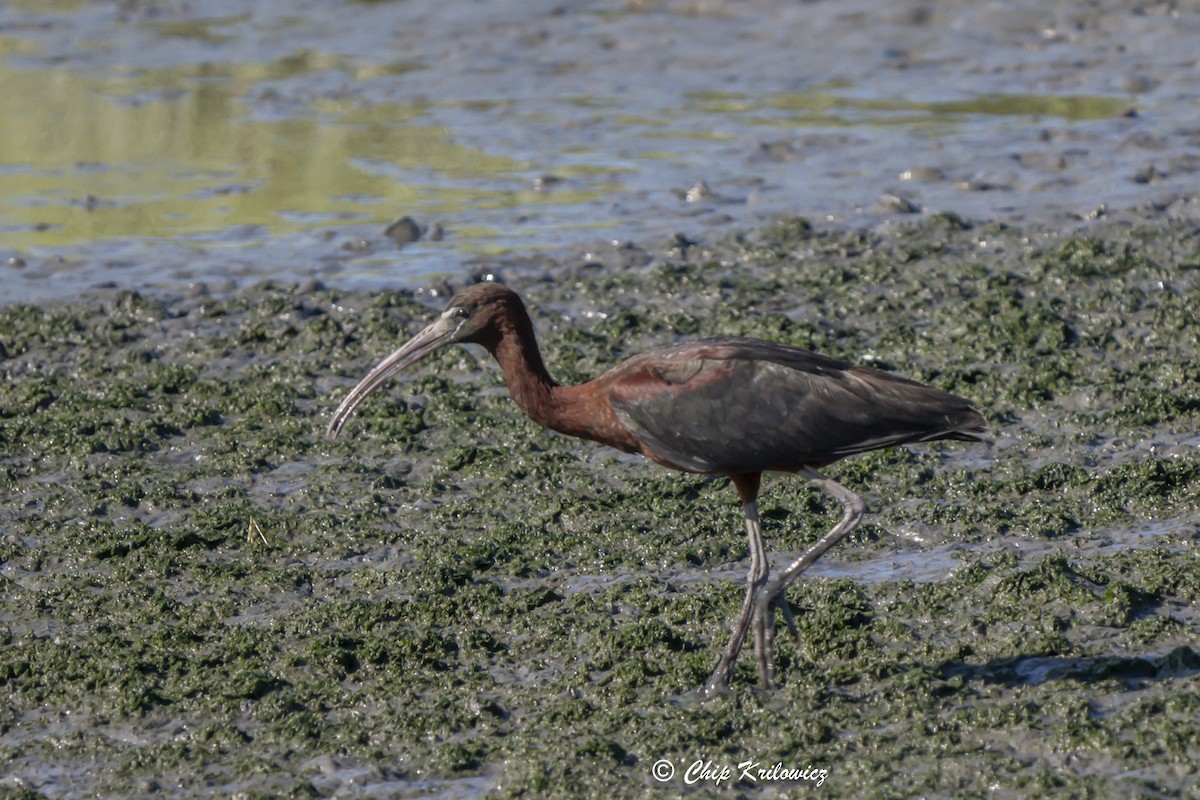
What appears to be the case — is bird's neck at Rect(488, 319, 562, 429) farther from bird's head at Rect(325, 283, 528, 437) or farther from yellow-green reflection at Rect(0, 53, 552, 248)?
yellow-green reflection at Rect(0, 53, 552, 248)

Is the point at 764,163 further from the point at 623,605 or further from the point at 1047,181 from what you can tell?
the point at 623,605

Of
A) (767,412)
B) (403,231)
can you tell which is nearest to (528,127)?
(403,231)

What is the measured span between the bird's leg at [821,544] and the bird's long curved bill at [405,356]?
5.12 feet

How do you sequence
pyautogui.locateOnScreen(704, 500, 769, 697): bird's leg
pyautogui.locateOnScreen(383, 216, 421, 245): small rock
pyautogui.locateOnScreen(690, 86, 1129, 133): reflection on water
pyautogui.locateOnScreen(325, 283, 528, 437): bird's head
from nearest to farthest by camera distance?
pyautogui.locateOnScreen(704, 500, 769, 697): bird's leg → pyautogui.locateOnScreen(325, 283, 528, 437): bird's head → pyautogui.locateOnScreen(383, 216, 421, 245): small rock → pyautogui.locateOnScreen(690, 86, 1129, 133): reflection on water

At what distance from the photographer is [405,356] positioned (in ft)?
22.6

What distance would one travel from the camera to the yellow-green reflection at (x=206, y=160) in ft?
41.7

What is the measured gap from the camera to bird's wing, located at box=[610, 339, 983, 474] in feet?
20.2

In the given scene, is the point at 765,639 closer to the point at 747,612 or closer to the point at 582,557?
the point at 747,612

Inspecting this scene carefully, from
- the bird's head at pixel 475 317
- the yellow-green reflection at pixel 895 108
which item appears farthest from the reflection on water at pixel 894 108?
the bird's head at pixel 475 317

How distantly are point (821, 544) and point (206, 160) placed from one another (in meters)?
9.59

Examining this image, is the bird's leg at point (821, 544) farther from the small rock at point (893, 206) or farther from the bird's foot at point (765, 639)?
the small rock at point (893, 206)

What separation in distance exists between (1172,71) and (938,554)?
31.2ft

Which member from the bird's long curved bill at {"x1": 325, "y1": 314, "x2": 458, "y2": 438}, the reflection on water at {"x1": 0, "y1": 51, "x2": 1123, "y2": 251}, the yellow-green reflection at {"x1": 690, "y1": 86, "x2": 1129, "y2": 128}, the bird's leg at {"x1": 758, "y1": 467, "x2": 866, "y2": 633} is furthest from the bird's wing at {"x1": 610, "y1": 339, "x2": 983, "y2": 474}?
the yellow-green reflection at {"x1": 690, "y1": 86, "x2": 1129, "y2": 128}

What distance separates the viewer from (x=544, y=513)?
24.8ft
